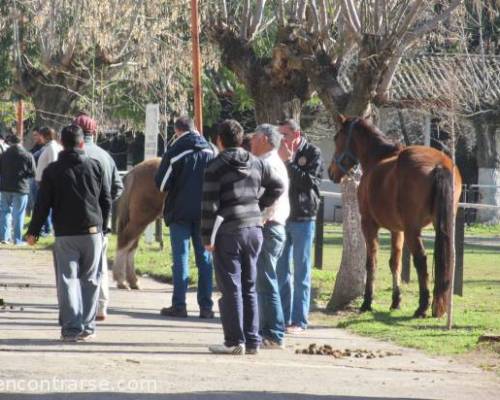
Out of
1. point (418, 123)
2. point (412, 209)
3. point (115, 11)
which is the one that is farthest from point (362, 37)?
point (418, 123)

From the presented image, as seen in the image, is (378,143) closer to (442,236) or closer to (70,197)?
(442,236)

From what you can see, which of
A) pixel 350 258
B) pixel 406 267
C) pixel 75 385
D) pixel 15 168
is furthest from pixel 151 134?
pixel 75 385

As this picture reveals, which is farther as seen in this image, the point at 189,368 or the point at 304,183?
the point at 304,183

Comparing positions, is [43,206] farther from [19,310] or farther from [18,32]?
[18,32]

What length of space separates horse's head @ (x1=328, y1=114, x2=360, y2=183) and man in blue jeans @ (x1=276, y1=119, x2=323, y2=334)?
2083 millimetres

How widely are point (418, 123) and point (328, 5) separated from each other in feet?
89.9

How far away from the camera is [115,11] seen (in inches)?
877

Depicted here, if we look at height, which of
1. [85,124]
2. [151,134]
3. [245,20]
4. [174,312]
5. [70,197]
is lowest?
[174,312]

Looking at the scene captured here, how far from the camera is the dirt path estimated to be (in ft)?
29.8

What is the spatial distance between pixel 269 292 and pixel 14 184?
44.7 feet

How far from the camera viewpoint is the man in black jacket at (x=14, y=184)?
24344 millimetres

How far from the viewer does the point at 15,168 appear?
24.4m

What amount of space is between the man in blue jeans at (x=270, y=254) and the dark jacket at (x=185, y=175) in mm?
2107

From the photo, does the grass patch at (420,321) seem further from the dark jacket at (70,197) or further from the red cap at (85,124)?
the red cap at (85,124)
